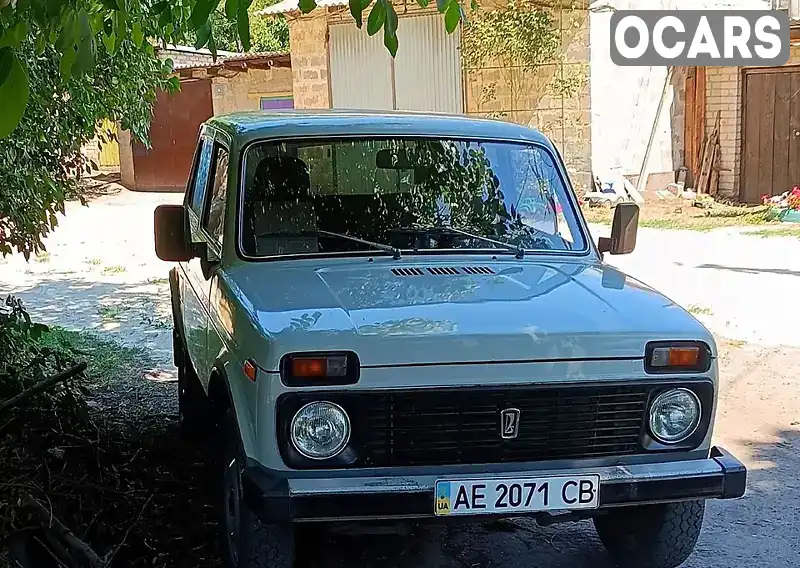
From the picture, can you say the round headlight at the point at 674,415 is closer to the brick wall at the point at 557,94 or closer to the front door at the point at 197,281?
the front door at the point at 197,281

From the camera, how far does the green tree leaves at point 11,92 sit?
208 cm

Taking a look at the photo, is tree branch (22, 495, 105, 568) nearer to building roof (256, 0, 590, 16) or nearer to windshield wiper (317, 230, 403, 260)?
windshield wiper (317, 230, 403, 260)

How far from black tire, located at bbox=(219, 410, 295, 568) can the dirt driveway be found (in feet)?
2.20

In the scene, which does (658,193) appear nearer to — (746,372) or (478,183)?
(746,372)

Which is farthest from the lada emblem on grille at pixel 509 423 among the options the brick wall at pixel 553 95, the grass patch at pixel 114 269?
the brick wall at pixel 553 95

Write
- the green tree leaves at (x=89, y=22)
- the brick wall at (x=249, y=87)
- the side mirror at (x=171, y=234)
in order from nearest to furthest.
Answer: the green tree leaves at (x=89, y=22) → the side mirror at (x=171, y=234) → the brick wall at (x=249, y=87)

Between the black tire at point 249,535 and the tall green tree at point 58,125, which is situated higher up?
the tall green tree at point 58,125

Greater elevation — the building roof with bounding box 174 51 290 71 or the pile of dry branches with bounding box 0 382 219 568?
the building roof with bounding box 174 51 290 71

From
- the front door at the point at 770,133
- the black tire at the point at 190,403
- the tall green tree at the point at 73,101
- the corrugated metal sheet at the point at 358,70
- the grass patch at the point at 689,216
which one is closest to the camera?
the tall green tree at the point at 73,101

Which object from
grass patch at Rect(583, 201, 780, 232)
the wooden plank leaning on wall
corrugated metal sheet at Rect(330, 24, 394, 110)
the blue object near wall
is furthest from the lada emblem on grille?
the blue object near wall

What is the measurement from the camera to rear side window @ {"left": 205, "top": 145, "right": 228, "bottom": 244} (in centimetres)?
460

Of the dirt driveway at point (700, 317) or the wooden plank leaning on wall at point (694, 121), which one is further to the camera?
the wooden plank leaning on wall at point (694, 121)

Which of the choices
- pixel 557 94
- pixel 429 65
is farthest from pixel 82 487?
pixel 429 65

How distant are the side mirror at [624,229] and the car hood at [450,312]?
55 cm
